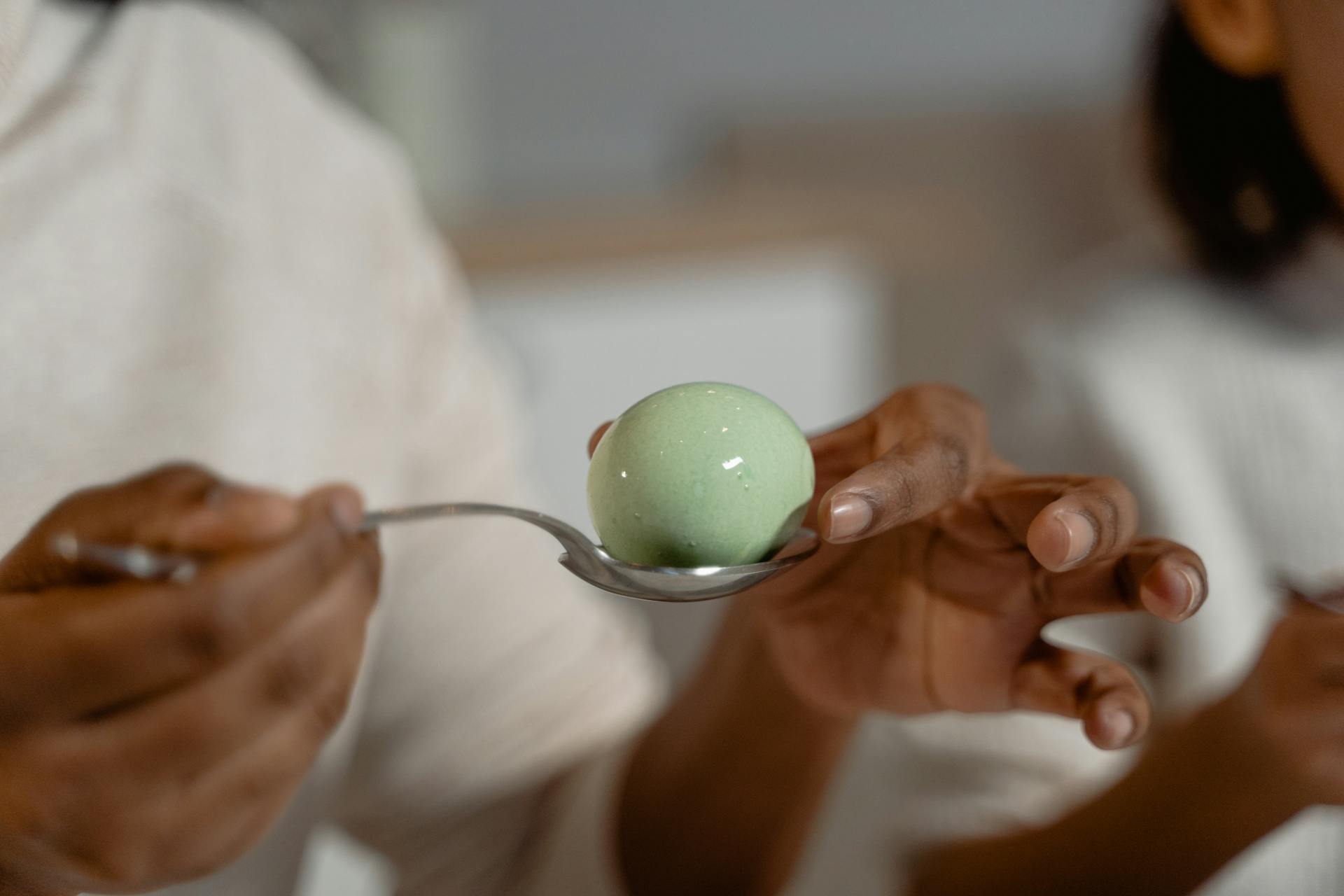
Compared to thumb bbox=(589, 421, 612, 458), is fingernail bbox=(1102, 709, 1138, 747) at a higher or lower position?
lower

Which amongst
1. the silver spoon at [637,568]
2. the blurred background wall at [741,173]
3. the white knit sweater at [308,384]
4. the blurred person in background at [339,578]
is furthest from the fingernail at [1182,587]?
the blurred background wall at [741,173]

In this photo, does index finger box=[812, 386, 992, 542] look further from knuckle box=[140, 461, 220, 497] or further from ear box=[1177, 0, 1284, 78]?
ear box=[1177, 0, 1284, 78]

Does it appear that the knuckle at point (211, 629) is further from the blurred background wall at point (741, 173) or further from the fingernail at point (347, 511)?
the blurred background wall at point (741, 173)

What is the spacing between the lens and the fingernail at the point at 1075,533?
11.2 inches

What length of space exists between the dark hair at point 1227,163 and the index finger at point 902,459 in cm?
50

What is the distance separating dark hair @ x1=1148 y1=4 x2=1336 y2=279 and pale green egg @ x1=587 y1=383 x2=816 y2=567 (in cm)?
53

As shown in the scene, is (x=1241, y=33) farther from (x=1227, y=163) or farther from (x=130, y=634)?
(x=130, y=634)

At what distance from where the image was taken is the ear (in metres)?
0.60

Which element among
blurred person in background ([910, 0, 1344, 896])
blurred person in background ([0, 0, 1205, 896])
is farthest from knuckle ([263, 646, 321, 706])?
blurred person in background ([910, 0, 1344, 896])

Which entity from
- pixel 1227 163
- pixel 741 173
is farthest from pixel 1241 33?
pixel 741 173

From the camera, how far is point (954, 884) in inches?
21.5

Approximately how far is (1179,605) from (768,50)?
1529 millimetres

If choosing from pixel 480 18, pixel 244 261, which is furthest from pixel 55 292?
pixel 480 18

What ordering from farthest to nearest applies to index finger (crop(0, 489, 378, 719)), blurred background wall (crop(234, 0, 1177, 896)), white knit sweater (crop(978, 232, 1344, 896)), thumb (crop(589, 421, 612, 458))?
blurred background wall (crop(234, 0, 1177, 896)) → white knit sweater (crop(978, 232, 1344, 896)) → thumb (crop(589, 421, 612, 458)) → index finger (crop(0, 489, 378, 719))
